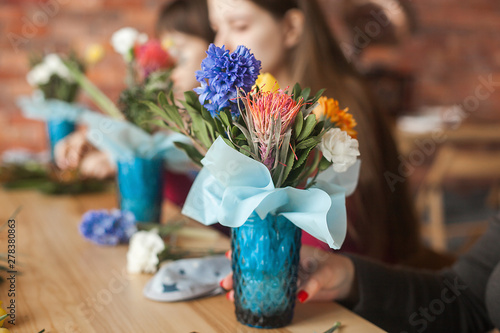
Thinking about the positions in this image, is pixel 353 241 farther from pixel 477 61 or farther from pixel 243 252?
pixel 477 61

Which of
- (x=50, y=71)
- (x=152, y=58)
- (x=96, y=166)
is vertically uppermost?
(x=152, y=58)

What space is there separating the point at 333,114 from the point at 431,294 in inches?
15.0

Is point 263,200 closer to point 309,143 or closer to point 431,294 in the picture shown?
point 309,143

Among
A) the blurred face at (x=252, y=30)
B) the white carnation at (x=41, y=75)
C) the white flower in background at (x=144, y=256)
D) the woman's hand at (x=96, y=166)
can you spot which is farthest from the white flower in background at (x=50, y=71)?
the white flower in background at (x=144, y=256)

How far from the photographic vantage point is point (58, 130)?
5.06 ft

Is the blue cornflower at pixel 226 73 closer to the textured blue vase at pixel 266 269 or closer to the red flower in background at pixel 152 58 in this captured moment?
the textured blue vase at pixel 266 269

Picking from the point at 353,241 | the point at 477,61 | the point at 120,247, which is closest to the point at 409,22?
the point at 477,61

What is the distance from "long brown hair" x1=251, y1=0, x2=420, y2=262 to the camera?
3.92ft

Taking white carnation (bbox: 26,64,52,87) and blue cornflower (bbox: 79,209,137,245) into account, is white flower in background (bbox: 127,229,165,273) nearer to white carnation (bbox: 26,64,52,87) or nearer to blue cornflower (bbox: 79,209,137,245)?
blue cornflower (bbox: 79,209,137,245)

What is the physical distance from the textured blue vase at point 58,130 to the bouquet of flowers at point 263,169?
1.02 metres

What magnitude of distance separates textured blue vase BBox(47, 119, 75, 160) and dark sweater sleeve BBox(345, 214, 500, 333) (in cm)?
110

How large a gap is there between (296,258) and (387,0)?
9.38ft

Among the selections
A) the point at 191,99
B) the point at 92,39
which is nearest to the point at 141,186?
the point at 191,99

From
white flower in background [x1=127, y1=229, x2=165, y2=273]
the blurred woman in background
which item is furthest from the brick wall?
white flower in background [x1=127, y1=229, x2=165, y2=273]
